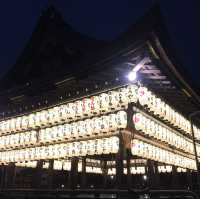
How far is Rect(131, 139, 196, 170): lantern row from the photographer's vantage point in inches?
495

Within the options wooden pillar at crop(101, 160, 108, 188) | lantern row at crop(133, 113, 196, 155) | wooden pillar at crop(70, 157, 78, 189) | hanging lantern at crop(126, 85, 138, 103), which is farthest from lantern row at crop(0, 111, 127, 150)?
wooden pillar at crop(101, 160, 108, 188)

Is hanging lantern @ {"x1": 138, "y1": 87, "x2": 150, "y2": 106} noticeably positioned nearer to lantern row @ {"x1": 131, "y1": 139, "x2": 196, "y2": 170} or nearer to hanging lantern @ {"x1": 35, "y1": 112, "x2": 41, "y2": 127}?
lantern row @ {"x1": 131, "y1": 139, "x2": 196, "y2": 170}

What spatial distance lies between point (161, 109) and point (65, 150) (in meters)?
5.61

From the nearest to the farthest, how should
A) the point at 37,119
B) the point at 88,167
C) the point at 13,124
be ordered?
1. the point at 37,119
2. the point at 13,124
3. the point at 88,167

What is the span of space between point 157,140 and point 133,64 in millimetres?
5103

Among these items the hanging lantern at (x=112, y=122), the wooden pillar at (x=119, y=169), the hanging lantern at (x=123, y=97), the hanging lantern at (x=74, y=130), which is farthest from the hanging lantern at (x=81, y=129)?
the hanging lantern at (x=123, y=97)

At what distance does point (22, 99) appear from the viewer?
17469 mm

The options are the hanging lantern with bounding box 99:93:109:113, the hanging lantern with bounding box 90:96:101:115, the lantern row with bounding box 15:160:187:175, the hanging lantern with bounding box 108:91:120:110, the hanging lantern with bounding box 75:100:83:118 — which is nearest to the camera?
the hanging lantern with bounding box 108:91:120:110

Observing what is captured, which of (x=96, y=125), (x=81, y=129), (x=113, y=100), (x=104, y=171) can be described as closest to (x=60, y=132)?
(x=81, y=129)

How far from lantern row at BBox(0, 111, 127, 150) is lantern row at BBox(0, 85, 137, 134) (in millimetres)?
308

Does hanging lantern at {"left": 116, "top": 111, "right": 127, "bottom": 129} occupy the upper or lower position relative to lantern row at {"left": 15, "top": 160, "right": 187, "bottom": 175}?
upper

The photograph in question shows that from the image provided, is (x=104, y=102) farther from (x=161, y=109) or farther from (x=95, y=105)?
(x=161, y=109)

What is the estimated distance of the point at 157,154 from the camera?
1478cm

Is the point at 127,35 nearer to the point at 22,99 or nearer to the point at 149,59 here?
the point at 149,59
